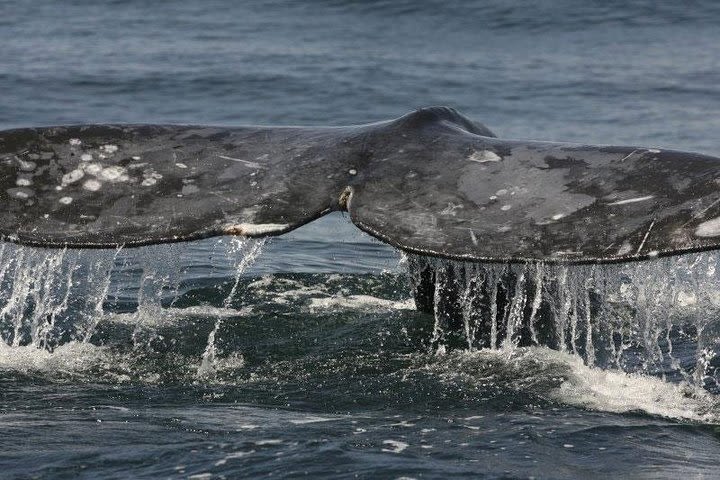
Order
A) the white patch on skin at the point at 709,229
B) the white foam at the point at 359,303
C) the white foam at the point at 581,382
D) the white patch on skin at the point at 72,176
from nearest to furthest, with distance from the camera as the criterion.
Result: the white patch on skin at the point at 709,229 < the white patch on skin at the point at 72,176 < the white foam at the point at 581,382 < the white foam at the point at 359,303

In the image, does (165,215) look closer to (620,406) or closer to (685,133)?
(620,406)

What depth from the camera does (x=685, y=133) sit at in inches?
550

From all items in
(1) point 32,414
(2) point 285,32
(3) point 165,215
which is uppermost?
(2) point 285,32

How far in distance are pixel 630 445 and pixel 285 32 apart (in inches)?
637

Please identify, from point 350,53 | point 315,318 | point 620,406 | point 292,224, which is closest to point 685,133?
point 350,53

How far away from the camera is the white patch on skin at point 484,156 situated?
4.79 m

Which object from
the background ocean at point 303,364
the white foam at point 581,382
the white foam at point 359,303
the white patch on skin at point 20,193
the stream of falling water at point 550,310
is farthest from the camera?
the white foam at point 359,303

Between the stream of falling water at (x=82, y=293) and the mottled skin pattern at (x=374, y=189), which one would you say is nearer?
the mottled skin pattern at (x=374, y=189)

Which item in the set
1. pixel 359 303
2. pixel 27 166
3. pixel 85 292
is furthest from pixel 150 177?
pixel 85 292

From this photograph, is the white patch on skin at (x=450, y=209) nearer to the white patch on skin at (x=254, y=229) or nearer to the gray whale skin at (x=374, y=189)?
the gray whale skin at (x=374, y=189)

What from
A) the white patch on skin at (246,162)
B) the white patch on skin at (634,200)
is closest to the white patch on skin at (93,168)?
the white patch on skin at (246,162)

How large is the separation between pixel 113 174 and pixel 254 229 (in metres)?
0.69

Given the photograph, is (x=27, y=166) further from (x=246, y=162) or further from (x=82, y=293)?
(x=82, y=293)

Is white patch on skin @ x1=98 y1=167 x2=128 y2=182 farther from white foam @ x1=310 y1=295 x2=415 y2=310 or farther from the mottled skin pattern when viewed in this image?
white foam @ x1=310 y1=295 x2=415 y2=310
